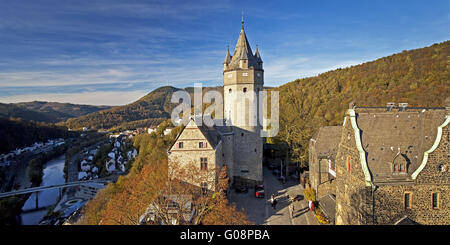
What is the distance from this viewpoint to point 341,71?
7069cm

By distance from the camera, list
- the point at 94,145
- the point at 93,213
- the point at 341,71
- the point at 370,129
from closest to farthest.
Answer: the point at 370,129
the point at 93,213
the point at 341,71
the point at 94,145

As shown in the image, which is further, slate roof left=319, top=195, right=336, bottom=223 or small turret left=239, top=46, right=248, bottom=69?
small turret left=239, top=46, right=248, bottom=69

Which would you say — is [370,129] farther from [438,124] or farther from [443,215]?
[443,215]

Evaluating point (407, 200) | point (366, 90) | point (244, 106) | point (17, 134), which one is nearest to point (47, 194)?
point (17, 134)

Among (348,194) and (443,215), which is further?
(348,194)

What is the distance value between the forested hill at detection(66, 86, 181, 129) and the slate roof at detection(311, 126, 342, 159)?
95.1 m

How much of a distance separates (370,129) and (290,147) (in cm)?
1939

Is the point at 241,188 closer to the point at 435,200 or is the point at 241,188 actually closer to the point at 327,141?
the point at 327,141

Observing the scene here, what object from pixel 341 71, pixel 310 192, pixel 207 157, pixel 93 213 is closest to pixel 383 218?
pixel 310 192

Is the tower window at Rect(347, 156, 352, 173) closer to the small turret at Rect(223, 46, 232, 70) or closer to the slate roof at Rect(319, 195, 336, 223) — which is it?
the slate roof at Rect(319, 195, 336, 223)

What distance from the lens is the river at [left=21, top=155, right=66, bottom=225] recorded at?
40.0 meters

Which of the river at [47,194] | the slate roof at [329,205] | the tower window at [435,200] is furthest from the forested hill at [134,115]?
the tower window at [435,200]

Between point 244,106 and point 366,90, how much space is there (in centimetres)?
4219

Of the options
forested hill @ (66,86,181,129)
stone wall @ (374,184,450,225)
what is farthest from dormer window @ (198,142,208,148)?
forested hill @ (66,86,181,129)
